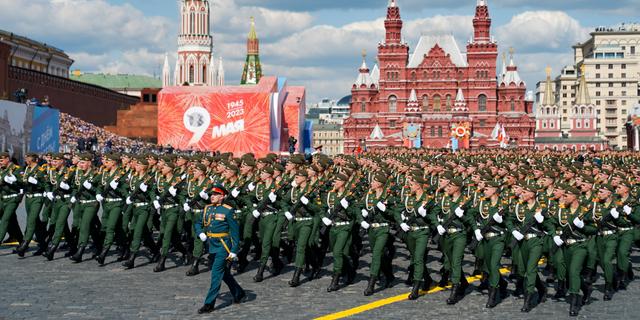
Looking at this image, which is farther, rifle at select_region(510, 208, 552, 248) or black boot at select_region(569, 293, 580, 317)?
rifle at select_region(510, 208, 552, 248)

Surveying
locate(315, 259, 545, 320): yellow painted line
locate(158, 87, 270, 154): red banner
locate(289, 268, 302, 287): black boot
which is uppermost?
locate(158, 87, 270, 154): red banner

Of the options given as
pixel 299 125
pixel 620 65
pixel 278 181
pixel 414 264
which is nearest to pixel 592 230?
pixel 414 264

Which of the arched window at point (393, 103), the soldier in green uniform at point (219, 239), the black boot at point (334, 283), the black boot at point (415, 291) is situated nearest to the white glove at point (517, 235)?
the black boot at point (415, 291)

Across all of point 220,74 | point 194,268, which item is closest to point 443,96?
point 220,74

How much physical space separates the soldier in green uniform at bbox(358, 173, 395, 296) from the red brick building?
10105cm

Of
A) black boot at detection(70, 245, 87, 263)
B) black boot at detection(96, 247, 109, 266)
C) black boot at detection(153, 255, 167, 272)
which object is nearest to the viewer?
black boot at detection(153, 255, 167, 272)

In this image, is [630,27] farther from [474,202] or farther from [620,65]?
[474,202]

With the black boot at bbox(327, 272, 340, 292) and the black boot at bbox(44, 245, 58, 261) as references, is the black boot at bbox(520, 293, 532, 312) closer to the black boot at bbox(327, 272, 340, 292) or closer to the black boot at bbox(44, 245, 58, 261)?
the black boot at bbox(327, 272, 340, 292)

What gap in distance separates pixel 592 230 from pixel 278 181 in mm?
5473

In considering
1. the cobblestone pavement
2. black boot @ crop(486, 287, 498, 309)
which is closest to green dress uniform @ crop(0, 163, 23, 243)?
the cobblestone pavement

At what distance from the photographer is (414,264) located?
13.9m

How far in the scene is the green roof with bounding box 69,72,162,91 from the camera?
171m

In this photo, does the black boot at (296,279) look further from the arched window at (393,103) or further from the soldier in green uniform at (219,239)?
the arched window at (393,103)

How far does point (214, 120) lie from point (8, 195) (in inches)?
2470
